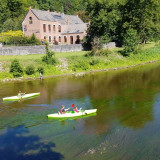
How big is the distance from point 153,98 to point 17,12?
78715 millimetres

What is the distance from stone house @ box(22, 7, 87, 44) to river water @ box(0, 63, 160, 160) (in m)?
31.2

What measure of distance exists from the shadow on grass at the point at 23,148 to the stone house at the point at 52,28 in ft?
146

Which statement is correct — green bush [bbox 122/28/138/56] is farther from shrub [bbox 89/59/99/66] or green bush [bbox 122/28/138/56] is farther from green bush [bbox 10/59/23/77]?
green bush [bbox 10/59/23/77]

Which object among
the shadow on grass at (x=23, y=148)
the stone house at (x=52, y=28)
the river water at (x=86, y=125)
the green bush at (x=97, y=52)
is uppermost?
the stone house at (x=52, y=28)

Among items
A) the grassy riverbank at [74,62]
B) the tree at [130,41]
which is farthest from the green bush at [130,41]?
the grassy riverbank at [74,62]

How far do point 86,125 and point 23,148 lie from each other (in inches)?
231

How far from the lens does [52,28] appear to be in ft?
201

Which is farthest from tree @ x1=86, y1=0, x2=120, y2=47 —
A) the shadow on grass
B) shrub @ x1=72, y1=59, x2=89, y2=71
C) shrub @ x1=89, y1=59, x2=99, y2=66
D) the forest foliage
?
the shadow on grass

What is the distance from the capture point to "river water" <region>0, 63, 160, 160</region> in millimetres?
14281

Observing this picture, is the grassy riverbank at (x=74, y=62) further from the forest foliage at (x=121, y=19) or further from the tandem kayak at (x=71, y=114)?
the tandem kayak at (x=71, y=114)

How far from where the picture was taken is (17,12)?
87.1m

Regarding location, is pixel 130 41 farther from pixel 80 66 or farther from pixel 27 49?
pixel 27 49

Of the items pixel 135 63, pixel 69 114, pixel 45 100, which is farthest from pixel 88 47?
pixel 69 114

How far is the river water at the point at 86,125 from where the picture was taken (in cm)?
1428
